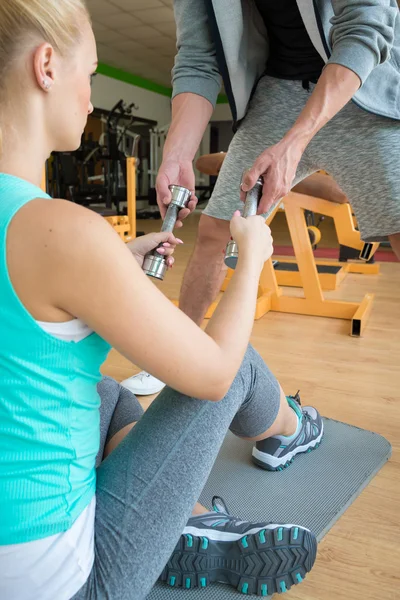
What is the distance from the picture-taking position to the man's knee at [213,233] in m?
1.68

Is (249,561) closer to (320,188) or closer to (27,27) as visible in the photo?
(27,27)

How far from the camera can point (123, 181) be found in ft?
31.2

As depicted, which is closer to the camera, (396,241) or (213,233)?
(396,241)

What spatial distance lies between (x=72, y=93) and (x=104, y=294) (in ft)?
0.94

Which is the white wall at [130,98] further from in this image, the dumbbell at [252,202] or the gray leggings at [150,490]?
the gray leggings at [150,490]

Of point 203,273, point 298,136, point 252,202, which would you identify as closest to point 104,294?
point 252,202

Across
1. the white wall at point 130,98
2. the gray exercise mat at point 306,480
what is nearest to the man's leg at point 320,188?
the gray exercise mat at point 306,480

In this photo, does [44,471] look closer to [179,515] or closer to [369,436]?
[179,515]

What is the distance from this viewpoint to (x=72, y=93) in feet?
2.36

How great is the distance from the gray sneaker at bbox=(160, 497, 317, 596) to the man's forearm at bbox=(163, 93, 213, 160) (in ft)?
3.13

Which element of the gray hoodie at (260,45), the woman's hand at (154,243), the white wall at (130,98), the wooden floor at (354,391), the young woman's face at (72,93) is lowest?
the wooden floor at (354,391)

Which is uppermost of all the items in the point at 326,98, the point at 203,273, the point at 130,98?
the point at 130,98

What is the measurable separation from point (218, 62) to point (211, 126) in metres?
12.5

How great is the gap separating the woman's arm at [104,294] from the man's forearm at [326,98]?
70cm
